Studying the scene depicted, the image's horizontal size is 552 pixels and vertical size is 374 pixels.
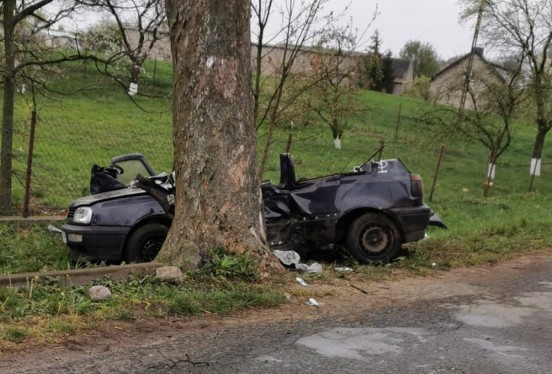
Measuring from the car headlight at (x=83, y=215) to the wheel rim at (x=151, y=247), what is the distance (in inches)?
29.0

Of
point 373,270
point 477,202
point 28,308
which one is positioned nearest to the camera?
point 28,308

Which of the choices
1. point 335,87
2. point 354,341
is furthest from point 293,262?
point 335,87

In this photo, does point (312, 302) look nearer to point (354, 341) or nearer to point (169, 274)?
point (354, 341)

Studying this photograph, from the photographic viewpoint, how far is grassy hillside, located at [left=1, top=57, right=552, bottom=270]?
11984 millimetres

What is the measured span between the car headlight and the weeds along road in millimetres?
2899

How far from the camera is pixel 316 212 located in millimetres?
7727

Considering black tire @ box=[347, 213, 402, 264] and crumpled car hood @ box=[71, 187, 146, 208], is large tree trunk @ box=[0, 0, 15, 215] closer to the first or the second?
crumpled car hood @ box=[71, 187, 146, 208]

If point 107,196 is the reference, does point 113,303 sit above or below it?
below

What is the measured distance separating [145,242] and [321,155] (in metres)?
17.0

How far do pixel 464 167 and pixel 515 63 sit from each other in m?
5.24

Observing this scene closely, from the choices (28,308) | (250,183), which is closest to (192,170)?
(250,183)

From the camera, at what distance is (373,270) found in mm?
7234

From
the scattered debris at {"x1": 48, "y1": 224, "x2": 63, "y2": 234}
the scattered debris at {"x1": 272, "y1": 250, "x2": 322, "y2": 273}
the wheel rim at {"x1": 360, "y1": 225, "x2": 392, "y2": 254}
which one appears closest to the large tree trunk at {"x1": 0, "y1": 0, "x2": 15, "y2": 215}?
the scattered debris at {"x1": 48, "y1": 224, "x2": 63, "y2": 234}

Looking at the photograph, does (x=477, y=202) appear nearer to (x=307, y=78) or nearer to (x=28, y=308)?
(x=307, y=78)
